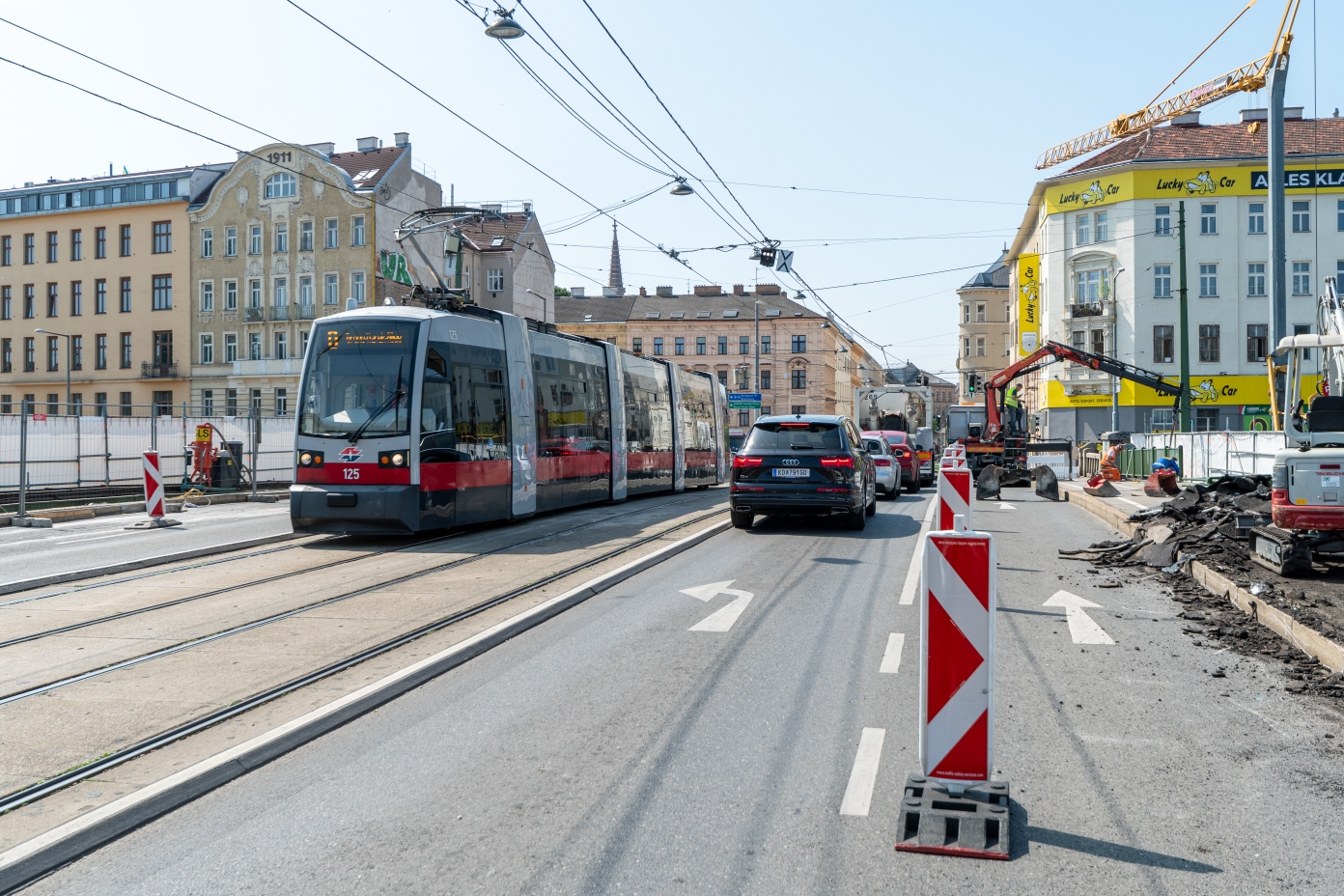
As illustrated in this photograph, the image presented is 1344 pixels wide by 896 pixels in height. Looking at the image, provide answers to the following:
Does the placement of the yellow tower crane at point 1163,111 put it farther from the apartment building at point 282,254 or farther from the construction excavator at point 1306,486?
the apartment building at point 282,254

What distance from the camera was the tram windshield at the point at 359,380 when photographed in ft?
43.7

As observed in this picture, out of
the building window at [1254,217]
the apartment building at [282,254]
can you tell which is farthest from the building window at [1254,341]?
the apartment building at [282,254]

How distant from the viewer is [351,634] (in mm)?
7480

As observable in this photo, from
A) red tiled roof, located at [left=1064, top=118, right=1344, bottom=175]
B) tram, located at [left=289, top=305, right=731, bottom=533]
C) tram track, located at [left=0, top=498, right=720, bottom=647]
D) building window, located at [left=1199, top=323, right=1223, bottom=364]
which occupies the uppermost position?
red tiled roof, located at [left=1064, top=118, right=1344, bottom=175]

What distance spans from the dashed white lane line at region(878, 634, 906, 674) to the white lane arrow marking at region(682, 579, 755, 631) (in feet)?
3.85

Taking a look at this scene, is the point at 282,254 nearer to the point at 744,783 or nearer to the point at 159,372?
the point at 159,372

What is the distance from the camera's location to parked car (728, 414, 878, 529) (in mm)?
14570

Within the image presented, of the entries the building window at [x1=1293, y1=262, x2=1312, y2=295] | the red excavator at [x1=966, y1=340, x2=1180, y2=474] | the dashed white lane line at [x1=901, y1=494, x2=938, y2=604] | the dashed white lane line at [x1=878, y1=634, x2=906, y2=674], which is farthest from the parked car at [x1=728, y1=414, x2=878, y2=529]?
the building window at [x1=1293, y1=262, x2=1312, y2=295]

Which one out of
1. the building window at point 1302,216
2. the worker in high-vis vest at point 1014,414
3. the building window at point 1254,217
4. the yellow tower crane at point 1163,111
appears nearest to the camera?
the worker in high-vis vest at point 1014,414

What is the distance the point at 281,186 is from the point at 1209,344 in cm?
4663

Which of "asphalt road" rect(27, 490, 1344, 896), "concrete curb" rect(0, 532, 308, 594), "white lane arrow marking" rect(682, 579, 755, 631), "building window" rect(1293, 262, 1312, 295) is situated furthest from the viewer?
"building window" rect(1293, 262, 1312, 295)

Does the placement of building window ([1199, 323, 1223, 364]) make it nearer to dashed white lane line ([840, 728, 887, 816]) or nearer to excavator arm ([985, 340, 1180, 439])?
excavator arm ([985, 340, 1180, 439])

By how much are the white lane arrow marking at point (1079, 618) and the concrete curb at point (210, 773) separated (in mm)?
3998

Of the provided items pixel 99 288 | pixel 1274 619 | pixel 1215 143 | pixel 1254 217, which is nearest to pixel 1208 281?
pixel 1254 217
